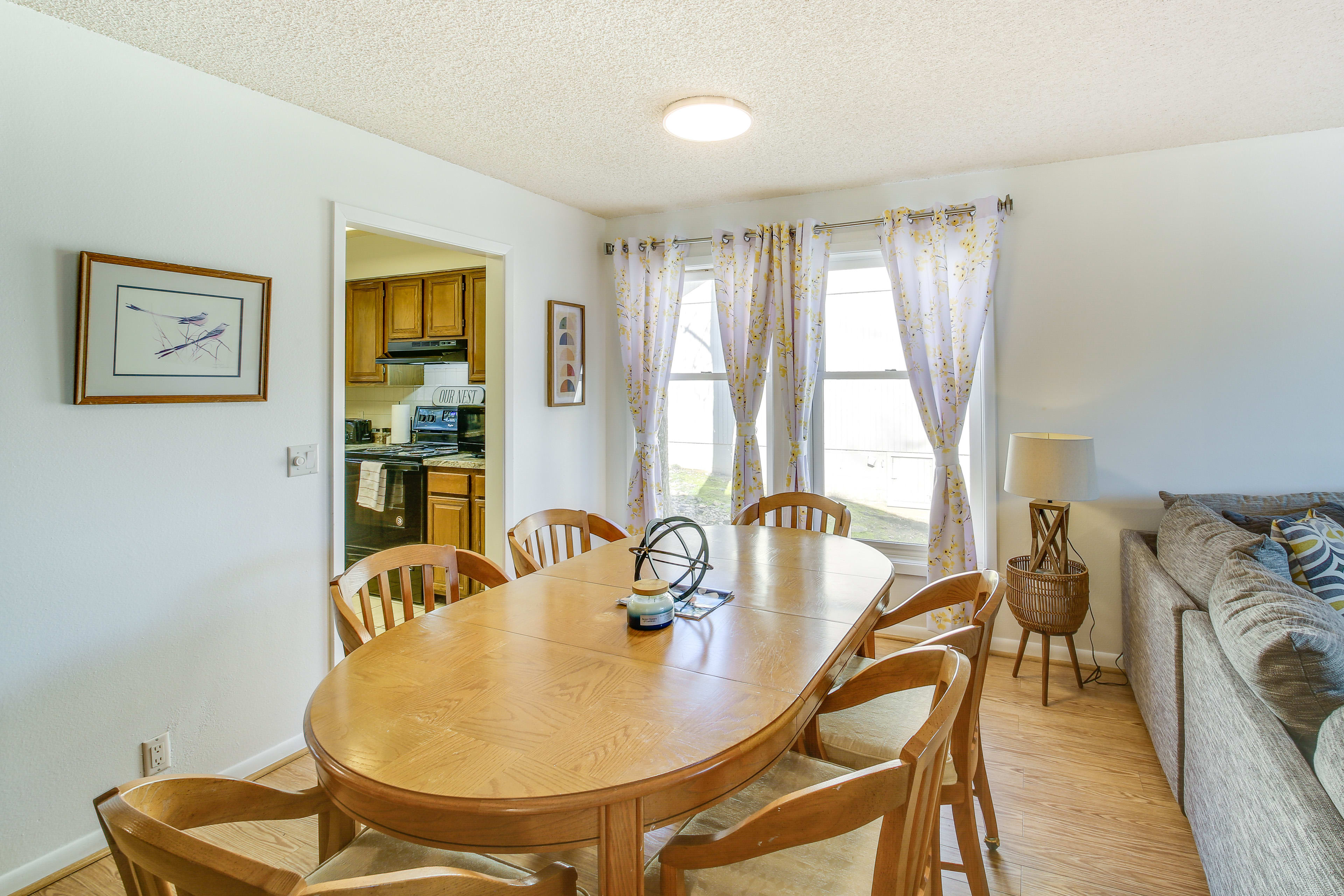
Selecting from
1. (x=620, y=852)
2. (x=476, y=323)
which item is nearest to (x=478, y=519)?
(x=476, y=323)

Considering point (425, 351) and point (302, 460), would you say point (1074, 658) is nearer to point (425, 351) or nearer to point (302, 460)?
point (302, 460)

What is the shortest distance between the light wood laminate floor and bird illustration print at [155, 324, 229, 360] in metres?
1.44

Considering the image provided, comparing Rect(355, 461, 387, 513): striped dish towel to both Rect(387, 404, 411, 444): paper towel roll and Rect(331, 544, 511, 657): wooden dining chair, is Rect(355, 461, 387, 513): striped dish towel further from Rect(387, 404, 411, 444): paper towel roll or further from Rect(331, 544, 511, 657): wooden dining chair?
Rect(331, 544, 511, 657): wooden dining chair

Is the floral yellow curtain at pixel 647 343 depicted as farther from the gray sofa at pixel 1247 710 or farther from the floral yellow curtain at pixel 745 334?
the gray sofa at pixel 1247 710

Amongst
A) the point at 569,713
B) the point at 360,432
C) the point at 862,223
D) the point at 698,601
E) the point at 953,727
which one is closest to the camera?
the point at 569,713

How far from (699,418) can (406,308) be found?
84.9 inches

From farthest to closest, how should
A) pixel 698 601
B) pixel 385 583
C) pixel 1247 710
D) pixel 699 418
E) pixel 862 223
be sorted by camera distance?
1. pixel 699 418
2. pixel 862 223
3. pixel 385 583
4. pixel 698 601
5. pixel 1247 710

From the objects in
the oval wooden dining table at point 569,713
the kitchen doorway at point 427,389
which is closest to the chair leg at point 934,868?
the oval wooden dining table at point 569,713

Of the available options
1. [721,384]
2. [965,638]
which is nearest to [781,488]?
[721,384]

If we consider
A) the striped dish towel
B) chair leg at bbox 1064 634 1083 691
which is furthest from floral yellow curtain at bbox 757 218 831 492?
the striped dish towel

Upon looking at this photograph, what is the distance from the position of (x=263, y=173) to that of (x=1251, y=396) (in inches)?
164

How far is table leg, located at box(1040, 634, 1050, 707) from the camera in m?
2.93

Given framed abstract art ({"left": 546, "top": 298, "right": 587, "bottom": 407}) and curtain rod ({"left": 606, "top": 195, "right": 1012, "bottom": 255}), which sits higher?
curtain rod ({"left": 606, "top": 195, "right": 1012, "bottom": 255})

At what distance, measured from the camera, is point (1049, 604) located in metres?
2.99
